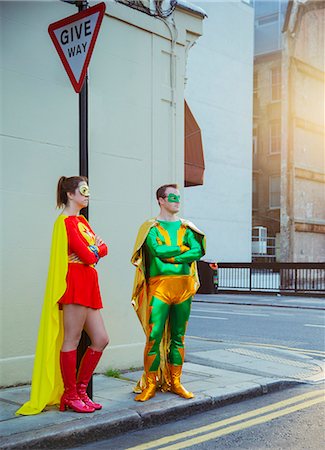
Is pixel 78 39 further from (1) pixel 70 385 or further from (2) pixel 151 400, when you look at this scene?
(2) pixel 151 400

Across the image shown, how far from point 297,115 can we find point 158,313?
30992 mm

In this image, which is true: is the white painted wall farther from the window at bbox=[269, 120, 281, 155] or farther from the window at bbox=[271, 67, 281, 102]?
the window at bbox=[269, 120, 281, 155]

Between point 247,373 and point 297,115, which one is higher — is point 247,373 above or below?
below

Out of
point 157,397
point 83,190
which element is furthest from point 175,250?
point 157,397

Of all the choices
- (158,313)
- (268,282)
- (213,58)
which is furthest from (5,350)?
(213,58)

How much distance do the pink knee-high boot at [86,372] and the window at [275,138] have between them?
1299 inches

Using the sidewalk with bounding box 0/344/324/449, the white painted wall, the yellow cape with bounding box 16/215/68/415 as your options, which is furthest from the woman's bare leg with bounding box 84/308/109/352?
the white painted wall

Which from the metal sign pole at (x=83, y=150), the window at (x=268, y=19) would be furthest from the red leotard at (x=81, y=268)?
the window at (x=268, y=19)

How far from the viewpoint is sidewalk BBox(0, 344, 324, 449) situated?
4535 millimetres

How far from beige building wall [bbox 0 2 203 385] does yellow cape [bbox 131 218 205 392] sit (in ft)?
3.62

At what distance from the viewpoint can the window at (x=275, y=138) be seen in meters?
36.9

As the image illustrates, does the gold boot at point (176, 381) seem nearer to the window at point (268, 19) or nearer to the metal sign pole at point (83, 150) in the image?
the metal sign pole at point (83, 150)

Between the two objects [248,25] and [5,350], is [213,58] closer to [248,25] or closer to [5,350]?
[248,25]

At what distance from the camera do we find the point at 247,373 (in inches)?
289
